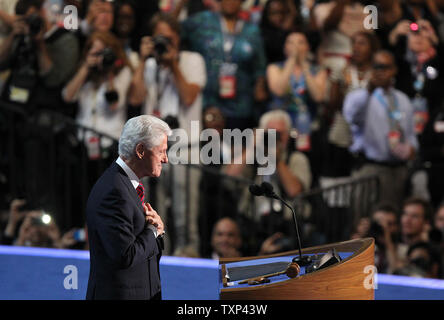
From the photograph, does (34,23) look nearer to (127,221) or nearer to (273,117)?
(273,117)

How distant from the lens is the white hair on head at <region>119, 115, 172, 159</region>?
303cm

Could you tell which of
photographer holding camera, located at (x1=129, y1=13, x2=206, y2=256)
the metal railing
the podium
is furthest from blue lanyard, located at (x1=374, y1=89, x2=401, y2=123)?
the podium

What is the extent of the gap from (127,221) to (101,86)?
372 cm

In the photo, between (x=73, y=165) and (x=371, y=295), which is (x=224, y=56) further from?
(x=371, y=295)

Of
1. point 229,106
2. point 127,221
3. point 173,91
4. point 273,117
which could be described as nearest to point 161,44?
point 173,91

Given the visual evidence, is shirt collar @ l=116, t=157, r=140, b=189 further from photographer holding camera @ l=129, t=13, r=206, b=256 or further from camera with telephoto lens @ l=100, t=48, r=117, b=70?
camera with telephoto lens @ l=100, t=48, r=117, b=70

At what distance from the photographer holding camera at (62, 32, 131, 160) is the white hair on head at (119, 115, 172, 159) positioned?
11.4 ft

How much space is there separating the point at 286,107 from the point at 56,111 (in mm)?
2000

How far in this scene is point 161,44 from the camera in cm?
633

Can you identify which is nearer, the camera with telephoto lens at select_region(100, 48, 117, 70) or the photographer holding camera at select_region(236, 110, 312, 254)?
the photographer holding camera at select_region(236, 110, 312, 254)

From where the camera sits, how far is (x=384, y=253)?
5.87 meters

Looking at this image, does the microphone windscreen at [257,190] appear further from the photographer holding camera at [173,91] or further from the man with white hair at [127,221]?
the photographer holding camera at [173,91]

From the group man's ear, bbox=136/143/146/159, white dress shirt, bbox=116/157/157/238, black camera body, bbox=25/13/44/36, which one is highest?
black camera body, bbox=25/13/44/36

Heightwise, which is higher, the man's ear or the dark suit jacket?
the man's ear
